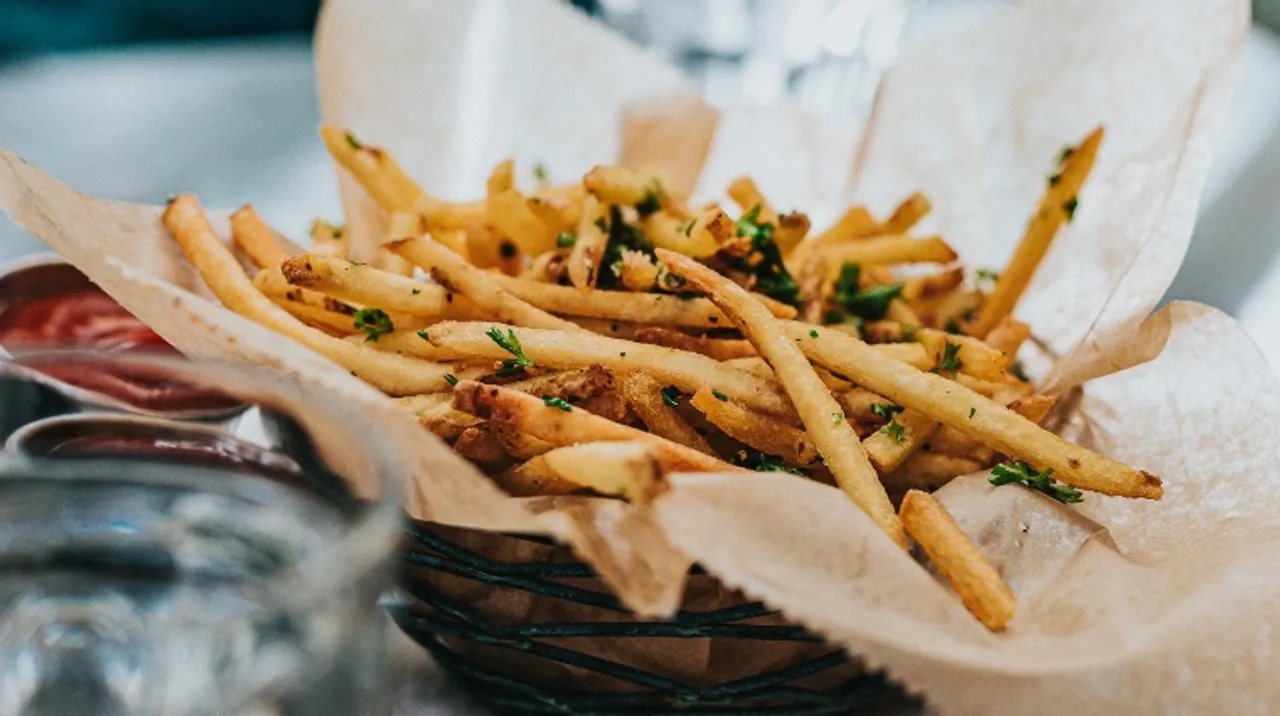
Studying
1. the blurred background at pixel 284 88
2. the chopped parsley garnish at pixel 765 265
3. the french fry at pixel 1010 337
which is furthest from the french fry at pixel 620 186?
the blurred background at pixel 284 88

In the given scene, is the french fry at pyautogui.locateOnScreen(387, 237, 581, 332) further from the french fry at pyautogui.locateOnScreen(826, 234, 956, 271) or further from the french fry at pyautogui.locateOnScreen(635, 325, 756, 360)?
the french fry at pyautogui.locateOnScreen(826, 234, 956, 271)

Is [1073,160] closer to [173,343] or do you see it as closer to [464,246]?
[464,246]

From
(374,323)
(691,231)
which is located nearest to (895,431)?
(691,231)

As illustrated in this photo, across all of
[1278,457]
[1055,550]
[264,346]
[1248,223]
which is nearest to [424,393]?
[264,346]

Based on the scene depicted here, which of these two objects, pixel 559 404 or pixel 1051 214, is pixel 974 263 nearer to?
pixel 1051 214

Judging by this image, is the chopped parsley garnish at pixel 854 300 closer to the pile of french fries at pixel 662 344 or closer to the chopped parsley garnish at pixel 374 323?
the pile of french fries at pixel 662 344
